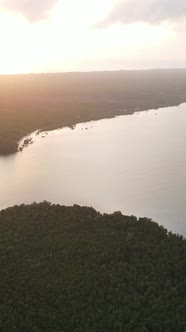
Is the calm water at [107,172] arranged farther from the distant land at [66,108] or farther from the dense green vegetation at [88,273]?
the distant land at [66,108]

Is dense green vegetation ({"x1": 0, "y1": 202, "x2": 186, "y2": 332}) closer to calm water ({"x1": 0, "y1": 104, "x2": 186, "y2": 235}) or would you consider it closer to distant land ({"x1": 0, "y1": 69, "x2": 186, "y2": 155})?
calm water ({"x1": 0, "y1": 104, "x2": 186, "y2": 235})

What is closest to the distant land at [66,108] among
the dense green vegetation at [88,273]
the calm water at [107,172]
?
the calm water at [107,172]

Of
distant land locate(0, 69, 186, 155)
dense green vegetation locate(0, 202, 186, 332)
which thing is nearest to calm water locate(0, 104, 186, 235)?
dense green vegetation locate(0, 202, 186, 332)

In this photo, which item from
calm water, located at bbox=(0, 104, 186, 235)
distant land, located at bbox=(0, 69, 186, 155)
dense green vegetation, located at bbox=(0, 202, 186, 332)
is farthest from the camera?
distant land, located at bbox=(0, 69, 186, 155)

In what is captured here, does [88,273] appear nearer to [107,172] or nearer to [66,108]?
[107,172]

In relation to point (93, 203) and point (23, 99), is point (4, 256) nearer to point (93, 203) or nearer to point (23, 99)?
point (93, 203)

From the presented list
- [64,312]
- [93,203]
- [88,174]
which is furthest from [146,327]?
[88,174]
